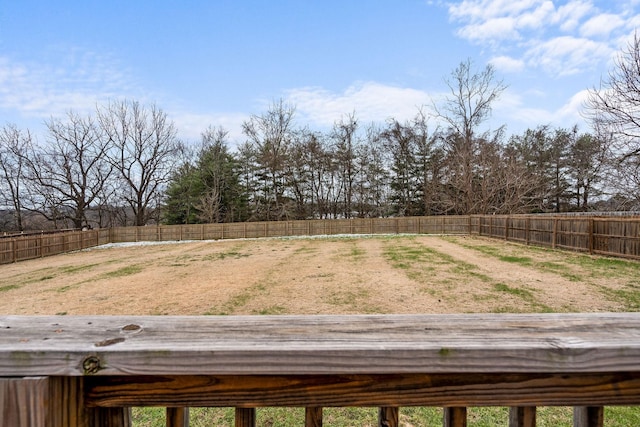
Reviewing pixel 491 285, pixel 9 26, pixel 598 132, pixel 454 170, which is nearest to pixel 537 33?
pixel 598 132

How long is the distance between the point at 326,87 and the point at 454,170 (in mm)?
13950

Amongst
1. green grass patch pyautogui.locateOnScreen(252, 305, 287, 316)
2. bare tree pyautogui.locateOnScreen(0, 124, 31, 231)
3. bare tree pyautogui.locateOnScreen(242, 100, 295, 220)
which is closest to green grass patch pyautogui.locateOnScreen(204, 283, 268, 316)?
green grass patch pyautogui.locateOnScreen(252, 305, 287, 316)

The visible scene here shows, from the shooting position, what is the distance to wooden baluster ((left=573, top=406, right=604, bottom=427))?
62 centimetres

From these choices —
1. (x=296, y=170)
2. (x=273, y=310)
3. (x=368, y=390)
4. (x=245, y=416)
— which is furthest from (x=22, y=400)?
(x=296, y=170)

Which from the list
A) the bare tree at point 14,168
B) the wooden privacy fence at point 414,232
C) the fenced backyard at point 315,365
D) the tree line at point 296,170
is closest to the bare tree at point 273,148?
the tree line at point 296,170

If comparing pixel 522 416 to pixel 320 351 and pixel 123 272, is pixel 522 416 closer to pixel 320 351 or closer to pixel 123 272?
pixel 320 351

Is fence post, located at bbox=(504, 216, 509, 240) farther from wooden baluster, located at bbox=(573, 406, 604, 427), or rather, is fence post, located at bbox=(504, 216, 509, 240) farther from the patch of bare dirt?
wooden baluster, located at bbox=(573, 406, 604, 427)

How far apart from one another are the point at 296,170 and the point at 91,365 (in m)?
30.0

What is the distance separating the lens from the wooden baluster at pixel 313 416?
2.12 feet

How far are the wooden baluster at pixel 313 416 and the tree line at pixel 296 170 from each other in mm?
27875

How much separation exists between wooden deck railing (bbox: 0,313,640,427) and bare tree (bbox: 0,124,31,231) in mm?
35871

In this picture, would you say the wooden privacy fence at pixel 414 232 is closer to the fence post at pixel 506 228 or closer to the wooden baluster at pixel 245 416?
the fence post at pixel 506 228

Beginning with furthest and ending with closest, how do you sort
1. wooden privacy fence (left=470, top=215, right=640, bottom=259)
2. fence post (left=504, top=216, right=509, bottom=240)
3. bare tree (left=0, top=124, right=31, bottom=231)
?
bare tree (left=0, top=124, right=31, bottom=231)
fence post (left=504, top=216, right=509, bottom=240)
wooden privacy fence (left=470, top=215, right=640, bottom=259)

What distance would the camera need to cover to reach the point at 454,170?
28.1 m
